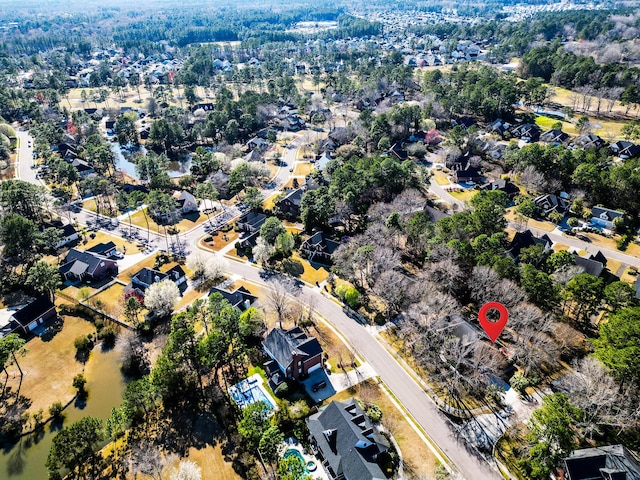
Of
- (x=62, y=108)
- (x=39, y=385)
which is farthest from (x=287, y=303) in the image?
(x=62, y=108)

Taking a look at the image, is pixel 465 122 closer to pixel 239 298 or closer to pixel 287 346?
pixel 239 298

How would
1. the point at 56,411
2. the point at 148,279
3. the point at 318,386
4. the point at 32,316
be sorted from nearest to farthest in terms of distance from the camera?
the point at 56,411 < the point at 318,386 < the point at 32,316 < the point at 148,279

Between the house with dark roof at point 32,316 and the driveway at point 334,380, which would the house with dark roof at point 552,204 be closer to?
the driveway at point 334,380

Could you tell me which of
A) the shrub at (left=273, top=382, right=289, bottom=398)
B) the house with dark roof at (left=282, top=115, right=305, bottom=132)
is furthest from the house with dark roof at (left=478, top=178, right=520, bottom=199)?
the house with dark roof at (left=282, top=115, right=305, bottom=132)

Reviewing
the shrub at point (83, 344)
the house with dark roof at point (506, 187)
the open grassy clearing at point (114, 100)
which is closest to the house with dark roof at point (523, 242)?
the house with dark roof at point (506, 187)

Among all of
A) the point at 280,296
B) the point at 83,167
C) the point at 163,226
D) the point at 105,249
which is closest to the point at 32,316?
the point at 105,249

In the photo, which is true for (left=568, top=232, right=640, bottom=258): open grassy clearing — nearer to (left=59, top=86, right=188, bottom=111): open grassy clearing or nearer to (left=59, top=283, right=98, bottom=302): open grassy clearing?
(left=59, top=283, right=98, bottom=302): open grassy clearing
